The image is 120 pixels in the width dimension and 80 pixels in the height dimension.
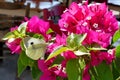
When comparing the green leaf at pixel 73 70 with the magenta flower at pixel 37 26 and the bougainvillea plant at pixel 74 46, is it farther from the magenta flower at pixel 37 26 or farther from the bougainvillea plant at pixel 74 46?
the magenta flower at pixel 37 26

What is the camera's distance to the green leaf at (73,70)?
0.47 meters

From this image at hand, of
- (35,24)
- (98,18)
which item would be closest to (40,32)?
(35,24)

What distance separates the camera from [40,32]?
23.3 inches

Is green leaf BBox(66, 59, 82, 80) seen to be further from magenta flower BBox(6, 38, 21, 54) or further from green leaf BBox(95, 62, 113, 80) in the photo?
magenta flower BBox(6, 38, 21, 54)

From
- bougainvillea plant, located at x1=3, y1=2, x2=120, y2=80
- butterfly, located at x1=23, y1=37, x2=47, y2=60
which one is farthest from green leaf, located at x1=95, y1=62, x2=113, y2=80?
butterfly, located at x1=23, y1=37, x2=47, y2=60

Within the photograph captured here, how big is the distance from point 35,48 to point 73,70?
9 cm

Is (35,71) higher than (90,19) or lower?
lower

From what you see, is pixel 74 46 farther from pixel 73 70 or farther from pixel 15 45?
pixel 15 45

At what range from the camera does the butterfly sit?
522 millimetres

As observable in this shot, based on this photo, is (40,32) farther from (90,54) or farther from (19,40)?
(90,54)

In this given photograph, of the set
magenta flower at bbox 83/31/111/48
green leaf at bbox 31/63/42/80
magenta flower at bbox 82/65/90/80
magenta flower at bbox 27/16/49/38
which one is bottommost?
green leaf at bbox 31/63/42/80

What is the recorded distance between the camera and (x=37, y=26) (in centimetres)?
59

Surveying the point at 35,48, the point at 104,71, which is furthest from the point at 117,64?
the point at 35,48

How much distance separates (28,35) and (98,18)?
0.50ft
